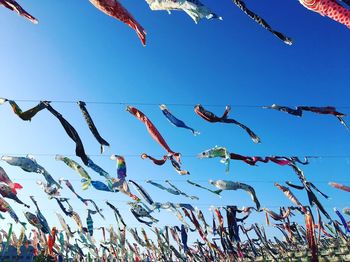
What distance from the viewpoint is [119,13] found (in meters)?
5.39

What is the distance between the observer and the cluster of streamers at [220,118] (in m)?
9.73

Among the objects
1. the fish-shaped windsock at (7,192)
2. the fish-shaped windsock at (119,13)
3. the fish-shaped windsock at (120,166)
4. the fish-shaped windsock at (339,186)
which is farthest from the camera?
the fish-shaped windsock at (339,186)

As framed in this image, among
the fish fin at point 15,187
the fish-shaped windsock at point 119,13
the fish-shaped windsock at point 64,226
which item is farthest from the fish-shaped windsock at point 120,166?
the fish-shaped windsock at point 64,226

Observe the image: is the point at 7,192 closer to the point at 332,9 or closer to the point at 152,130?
the point at 152,130

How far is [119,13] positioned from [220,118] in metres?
5.21

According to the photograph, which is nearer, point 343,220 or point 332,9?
point 332,9

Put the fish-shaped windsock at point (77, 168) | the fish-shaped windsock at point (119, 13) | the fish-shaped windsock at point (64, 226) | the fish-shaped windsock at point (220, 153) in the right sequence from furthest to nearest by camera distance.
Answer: the fish-shaped windsock at point (64, 226)
the fish-shaped windsock at point (77, 168)
the fish-shaped windsock at point (220, 153)
the fish-shaped windsock at point (119, 13)

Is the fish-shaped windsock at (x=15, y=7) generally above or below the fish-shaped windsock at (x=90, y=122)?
above

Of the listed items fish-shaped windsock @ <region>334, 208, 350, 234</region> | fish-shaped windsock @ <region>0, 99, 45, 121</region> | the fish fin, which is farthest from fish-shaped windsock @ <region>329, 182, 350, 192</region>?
the fish fin

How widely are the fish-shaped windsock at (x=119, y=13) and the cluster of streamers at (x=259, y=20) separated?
167 centimetres

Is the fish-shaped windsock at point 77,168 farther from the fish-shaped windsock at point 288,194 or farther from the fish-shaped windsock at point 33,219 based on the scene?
the fish-shaped windsock at point 288,194

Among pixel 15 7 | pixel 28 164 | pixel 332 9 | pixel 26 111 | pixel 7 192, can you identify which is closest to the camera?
pixel 332 9

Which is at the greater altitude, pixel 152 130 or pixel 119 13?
pixel 119 13

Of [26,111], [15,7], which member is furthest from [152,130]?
[15,7]
